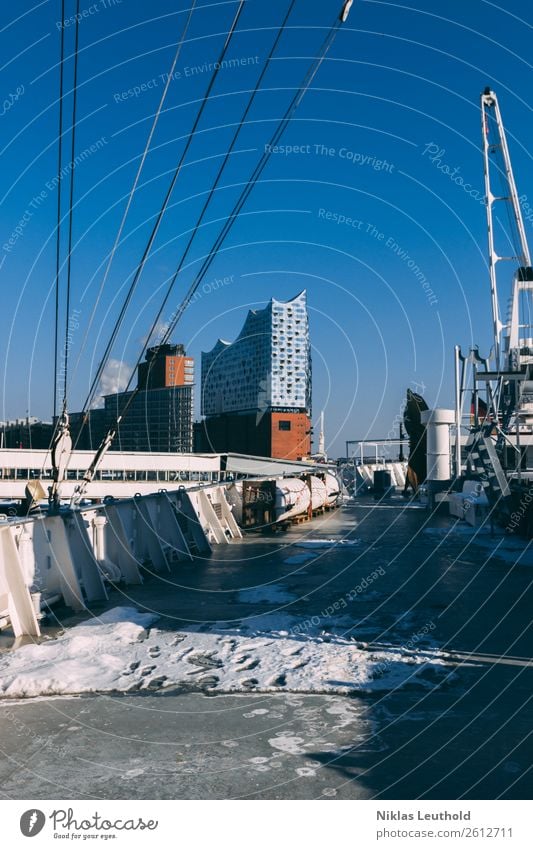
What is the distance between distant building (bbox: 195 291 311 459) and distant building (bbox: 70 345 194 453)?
205 inches

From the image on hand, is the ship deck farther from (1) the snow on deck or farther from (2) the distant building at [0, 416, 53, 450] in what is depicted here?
(2) the distant building at [0, 416, 53, 450]

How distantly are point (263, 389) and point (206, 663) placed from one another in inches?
4973

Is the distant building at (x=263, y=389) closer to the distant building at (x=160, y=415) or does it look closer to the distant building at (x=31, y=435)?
the distant building at (x=160, y=415)

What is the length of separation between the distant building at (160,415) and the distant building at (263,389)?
5.21 meters

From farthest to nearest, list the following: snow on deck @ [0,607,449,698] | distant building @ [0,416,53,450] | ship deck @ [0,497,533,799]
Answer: distant building @ [0,416,53,450] → snow on deck @ [0,607,449,698] → ship deck @ [0,497,533,799]

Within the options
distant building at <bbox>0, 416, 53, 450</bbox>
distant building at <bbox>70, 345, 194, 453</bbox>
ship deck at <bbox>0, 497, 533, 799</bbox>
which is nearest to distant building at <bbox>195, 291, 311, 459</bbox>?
distant building at <bbox>70, 345, 194, 453</bbox>

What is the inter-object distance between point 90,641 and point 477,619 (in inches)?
207

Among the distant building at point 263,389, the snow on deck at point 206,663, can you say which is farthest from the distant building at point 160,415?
the snow on deck at point 206,663

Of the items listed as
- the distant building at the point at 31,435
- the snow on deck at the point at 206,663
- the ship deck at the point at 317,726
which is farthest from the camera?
the distant building at the point at 31,435

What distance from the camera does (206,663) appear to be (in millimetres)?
7438

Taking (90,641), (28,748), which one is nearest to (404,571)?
(90,641)

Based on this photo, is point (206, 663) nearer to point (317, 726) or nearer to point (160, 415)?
point (317, 726)

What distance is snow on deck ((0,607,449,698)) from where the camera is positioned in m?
6.65

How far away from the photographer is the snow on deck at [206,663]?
6.65 m
